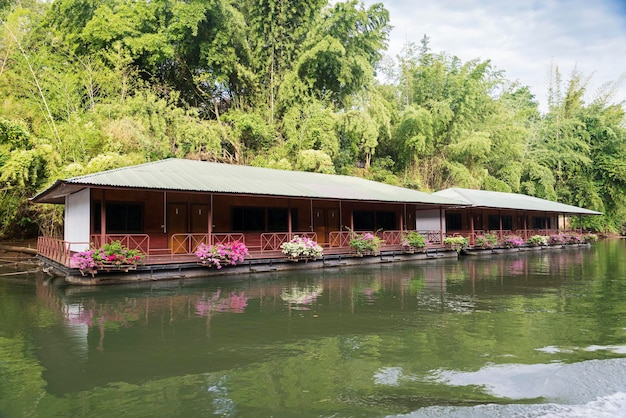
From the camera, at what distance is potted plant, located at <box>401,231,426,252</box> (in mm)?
18719

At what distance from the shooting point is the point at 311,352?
19.4ft

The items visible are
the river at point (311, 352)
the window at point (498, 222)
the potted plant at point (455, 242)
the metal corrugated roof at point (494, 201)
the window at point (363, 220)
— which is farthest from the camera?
the window at point (498, 222)

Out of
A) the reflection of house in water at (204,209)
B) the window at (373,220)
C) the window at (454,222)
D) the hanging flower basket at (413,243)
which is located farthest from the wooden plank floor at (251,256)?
the window at (454,222)

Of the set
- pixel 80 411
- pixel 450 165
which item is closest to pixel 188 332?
pixel 80 411

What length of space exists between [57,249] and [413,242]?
13187 millimetres

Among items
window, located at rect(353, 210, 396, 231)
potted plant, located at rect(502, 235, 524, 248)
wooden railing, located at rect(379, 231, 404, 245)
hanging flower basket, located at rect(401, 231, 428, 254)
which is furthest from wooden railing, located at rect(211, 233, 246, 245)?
potted plant, located at rect(502, 235, 524, 248)

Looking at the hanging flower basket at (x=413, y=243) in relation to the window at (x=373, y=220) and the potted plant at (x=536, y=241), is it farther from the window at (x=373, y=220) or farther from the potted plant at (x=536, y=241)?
the potted plant at (x=536, y=241)

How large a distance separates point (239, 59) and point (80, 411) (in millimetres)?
22235

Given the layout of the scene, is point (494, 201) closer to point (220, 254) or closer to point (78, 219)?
point (220, 254)

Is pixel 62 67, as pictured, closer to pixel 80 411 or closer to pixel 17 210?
pixel 17 210

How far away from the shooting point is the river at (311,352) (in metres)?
4.32

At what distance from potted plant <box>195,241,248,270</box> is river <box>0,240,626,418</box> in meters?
1.93

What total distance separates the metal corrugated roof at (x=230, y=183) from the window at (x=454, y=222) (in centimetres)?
426

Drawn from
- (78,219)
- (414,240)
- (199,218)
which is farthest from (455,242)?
(78,219)
